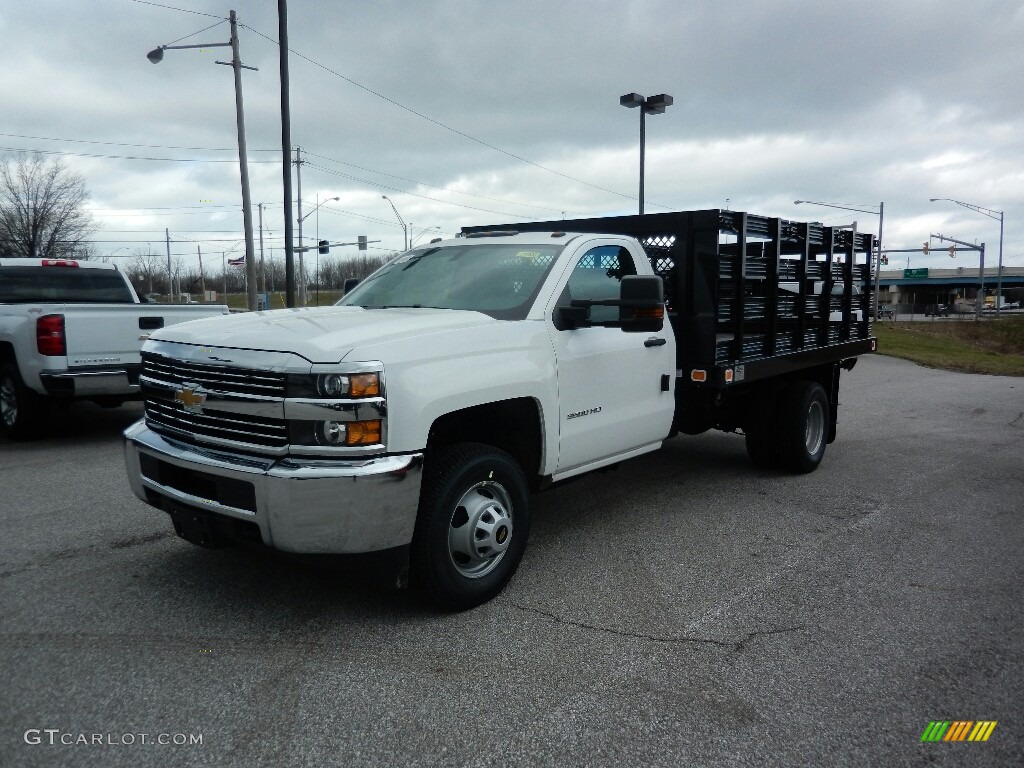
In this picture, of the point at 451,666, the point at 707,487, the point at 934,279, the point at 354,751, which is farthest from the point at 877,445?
the point at 934,279

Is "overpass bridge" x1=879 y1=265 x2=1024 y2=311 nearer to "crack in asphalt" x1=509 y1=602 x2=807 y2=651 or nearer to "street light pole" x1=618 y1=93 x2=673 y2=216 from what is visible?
"street light pole" x1=618 y1=93 x2=673 y2=216

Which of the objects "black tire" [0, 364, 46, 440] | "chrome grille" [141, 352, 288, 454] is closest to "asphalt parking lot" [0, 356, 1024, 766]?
"chrome grille" [141, 352, 288, 454]

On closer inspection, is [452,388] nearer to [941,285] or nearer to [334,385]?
[334,385]

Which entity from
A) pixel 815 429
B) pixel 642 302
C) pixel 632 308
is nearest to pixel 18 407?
pixel 632 308

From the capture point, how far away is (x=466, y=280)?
4.91 m

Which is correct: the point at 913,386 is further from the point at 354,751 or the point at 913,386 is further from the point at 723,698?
the point at 354,751

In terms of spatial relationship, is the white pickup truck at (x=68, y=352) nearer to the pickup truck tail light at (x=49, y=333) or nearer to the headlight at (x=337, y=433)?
the pickup truck tail light at (x=49, y=333)

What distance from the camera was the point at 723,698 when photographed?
3.22 m

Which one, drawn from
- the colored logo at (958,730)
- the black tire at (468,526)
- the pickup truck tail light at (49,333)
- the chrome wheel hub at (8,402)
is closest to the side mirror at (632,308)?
the black tire at (468,526)

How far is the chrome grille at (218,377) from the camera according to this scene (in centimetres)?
349

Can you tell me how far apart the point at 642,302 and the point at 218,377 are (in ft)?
7.07

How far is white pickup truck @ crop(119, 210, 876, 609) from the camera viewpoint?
3.44 m

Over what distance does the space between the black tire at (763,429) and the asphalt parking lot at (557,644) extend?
3.47 ft

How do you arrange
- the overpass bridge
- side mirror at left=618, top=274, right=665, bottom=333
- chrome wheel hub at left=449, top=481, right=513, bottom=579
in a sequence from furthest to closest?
the overpass bridge < side mirror at left=618, top=274, right=665, bottom=333 < chrome wheel hub at left=449, top=481, right=513, bottom=579
